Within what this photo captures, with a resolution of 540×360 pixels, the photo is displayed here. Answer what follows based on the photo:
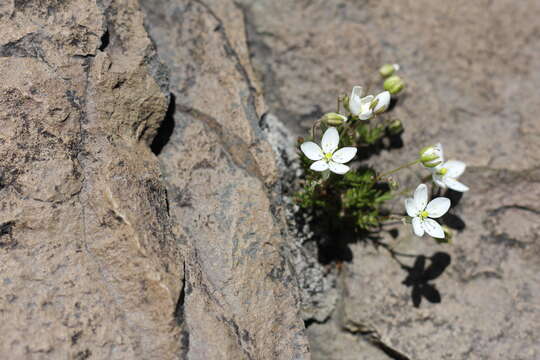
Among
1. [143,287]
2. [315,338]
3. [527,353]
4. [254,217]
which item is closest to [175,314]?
[143,287]

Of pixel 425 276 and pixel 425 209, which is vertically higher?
pixel 425 209

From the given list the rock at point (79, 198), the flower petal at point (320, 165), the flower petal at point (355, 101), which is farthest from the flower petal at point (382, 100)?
the rock at point (79, 198)

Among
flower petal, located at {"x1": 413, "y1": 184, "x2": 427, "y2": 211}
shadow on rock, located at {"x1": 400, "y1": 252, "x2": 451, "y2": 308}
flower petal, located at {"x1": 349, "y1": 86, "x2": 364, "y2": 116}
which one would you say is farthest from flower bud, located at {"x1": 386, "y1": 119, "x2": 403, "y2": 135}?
shadow on rock, located at {"x1": 400, "y1": 252, "x2": 451, "y2": 308}

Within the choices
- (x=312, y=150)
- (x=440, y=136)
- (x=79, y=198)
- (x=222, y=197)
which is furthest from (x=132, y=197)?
(x=440, y=136)

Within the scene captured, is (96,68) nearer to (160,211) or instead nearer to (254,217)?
(160,211)

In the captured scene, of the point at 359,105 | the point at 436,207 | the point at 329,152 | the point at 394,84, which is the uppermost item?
the point at 394,84

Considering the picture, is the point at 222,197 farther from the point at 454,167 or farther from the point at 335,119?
the point at 454,167
